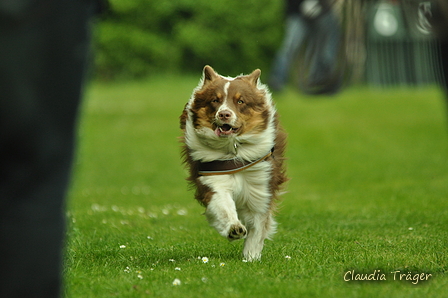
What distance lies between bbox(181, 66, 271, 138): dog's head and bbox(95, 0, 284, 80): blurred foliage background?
568 inches

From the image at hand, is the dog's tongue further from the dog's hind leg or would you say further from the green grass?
the green grass

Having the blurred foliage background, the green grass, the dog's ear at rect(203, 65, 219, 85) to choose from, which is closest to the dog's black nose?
the dog's ear at rect(203, 65, 219, 85)

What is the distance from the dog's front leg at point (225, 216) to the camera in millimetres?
5176

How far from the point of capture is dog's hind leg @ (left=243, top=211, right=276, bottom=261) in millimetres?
5695

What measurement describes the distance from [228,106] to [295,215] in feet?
→ 11.0

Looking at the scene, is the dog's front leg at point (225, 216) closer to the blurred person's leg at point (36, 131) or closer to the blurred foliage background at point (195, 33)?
the blurred person's leg at point (36, 131)

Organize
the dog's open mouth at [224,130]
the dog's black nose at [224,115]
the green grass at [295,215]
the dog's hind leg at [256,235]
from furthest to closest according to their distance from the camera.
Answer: the dog's hind leg at [256,235]
the dog's open mouth at [224,130]
the dog's black nose at [224,115]
the green grass at [295,215]

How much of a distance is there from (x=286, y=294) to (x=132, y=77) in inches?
947

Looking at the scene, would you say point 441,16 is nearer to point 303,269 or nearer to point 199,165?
point 303,269

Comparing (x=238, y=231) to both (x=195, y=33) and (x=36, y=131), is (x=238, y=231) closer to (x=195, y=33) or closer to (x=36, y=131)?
(x=36, y=131)

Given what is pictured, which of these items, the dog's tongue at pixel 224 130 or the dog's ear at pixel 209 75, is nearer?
the dog's tongue at pixel 224 130

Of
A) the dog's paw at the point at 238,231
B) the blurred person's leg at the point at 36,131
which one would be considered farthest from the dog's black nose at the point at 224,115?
the blurred person's leg at the point at 36,131

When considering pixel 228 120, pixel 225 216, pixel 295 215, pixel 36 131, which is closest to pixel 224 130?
pixel 228 120

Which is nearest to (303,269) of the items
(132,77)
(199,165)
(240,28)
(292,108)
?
(199,165)
